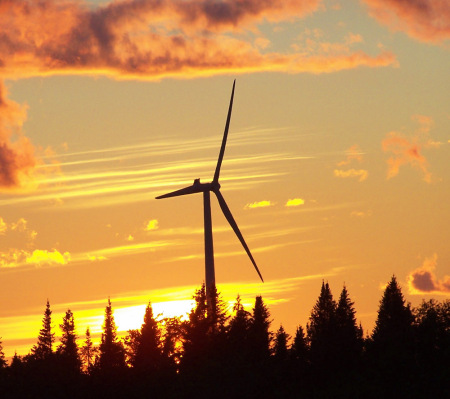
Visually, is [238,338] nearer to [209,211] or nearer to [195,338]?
[195,338]

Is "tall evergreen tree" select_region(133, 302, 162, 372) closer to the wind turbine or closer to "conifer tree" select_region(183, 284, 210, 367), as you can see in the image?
"conifer tree" select_region(183, 284, 210, 367)

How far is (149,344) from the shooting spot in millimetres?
188250

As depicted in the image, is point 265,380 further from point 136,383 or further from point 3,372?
point 3,372

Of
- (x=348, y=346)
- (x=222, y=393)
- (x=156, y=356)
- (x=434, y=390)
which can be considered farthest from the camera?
(x=348, y=346)

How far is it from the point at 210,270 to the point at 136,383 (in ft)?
124

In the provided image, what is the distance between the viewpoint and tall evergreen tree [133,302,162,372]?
177 m

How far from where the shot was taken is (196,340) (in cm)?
17650

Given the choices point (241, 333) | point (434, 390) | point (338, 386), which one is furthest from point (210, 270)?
point (434, 390)

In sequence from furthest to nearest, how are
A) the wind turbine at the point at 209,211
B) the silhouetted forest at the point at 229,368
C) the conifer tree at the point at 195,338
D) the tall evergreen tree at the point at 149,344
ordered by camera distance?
1. the wind turbine at the point at 209,211
2. the tall evergreen tree at the point at 149,344
3. the conifer tree at the point at 195,338
4. the silhouetted forest at the point at 229,368

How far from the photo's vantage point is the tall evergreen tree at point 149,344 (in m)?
177

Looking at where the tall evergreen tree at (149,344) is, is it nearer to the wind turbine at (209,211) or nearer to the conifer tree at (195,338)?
the conifer tree at (195,338)

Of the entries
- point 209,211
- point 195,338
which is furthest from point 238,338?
point 209,211

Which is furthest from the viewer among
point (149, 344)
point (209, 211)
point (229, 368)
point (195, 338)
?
point (149, 344)

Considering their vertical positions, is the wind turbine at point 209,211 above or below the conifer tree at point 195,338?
above
